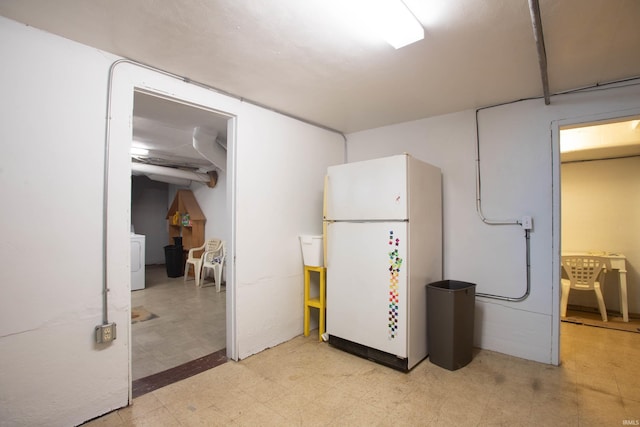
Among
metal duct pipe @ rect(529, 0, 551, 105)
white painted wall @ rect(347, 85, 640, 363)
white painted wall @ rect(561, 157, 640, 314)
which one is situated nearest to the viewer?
metal duct pipe @ rect(529, 0, 551, 105)

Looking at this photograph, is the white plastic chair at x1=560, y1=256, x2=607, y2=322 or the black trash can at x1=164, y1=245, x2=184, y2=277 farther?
the black trash can at x1=164, y1=245, x2=184, y2=277

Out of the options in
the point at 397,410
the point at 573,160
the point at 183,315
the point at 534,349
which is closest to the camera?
the point at 397,410

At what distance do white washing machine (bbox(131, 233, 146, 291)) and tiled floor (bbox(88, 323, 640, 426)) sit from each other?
3739 millimetres

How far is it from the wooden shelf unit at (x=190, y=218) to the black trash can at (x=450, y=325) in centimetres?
529

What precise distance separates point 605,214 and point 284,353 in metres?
4.83

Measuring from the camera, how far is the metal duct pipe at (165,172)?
5.30m

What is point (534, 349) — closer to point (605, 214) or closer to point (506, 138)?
point (506, 138)

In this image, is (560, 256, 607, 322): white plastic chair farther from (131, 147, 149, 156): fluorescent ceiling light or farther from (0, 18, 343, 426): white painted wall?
(131, 147, 149, 156): fluorescent ceiling light

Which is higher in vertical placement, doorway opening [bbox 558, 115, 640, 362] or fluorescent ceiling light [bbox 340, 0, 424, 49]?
fluorescent ceiling light [bbox 340, 0, 424, 49]

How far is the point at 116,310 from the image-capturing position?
2.02 meters

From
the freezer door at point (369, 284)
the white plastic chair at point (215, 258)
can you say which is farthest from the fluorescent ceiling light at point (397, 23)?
the white plastic chair at point (215, 258)

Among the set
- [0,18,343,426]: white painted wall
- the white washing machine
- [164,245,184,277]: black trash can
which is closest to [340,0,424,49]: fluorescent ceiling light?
[0,18,343,426]: white painted wall

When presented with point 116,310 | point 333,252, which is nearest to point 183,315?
point 116,310

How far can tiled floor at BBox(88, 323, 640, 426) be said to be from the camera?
191 cm
